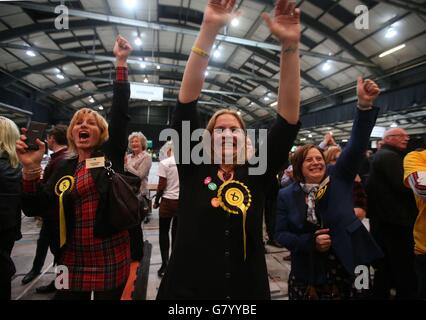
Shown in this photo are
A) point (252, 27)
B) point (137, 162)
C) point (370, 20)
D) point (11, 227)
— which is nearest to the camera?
point (11, 227)

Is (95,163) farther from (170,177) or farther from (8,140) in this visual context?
(170,177)

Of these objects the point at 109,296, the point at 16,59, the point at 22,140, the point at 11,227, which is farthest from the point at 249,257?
the point at 16,59

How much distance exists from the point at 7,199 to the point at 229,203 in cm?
156

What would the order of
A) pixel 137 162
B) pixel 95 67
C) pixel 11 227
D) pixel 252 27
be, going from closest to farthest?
pixel 11 227 < pixel 137 162 < pixel 252 27 < pixel 95 67

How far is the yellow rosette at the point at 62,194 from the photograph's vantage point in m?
1.25

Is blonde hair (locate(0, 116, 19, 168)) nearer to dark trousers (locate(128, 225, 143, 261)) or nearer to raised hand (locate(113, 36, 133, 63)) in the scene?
raised hand (locate(113, 36, 133, 63))

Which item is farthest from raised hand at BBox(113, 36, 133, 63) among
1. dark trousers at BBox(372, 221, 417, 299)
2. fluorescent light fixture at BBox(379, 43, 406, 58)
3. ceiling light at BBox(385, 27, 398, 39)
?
fluorescent light fixture at BBox(379, 43, 406, 58)

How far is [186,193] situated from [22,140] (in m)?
0.90

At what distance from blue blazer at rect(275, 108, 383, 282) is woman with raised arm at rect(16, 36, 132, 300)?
1016mm

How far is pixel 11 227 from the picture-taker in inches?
64.2

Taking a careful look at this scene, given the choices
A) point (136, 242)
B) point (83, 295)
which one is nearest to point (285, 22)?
point (83, 295)

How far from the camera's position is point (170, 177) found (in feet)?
9.90

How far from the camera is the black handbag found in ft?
4.21
